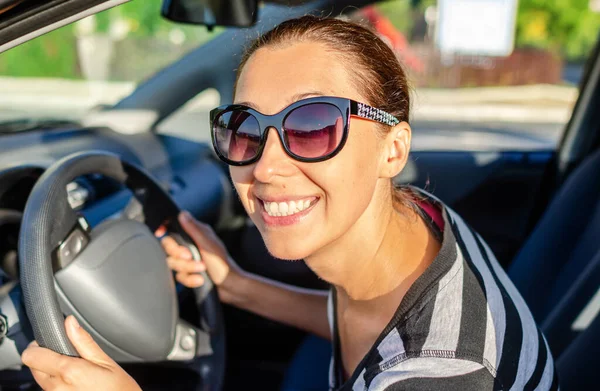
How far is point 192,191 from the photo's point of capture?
2568mm

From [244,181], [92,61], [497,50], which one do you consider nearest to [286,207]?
[244,181]

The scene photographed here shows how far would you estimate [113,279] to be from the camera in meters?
1.57

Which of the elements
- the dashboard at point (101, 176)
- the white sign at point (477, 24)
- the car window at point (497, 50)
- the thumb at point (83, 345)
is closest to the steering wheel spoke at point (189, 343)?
the dashboard at point (101, 176)

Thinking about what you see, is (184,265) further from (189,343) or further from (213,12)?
(213,12)

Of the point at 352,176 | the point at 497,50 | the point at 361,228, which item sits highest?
the point at 352,176

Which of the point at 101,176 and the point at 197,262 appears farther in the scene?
the point at 101,176

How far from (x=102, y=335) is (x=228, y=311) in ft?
3.96

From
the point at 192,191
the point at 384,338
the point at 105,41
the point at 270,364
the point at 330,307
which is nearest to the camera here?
the point at 384,338

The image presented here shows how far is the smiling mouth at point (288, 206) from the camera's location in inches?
54.2

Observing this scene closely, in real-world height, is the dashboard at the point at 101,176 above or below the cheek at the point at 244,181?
below

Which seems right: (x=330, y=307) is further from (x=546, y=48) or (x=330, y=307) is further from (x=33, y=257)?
(x=546, y=48)

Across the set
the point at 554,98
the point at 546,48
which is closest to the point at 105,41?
the point at 554,98

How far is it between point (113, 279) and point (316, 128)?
615 mm

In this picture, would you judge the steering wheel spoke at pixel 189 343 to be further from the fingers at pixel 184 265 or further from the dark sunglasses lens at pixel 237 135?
the dark sunglasses lens at pixel 237 135
